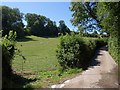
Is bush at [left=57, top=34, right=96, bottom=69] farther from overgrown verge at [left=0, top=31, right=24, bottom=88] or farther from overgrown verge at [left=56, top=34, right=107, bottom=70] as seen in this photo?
overgrown verge at [left=0, top=31, right=24, bottom=88]

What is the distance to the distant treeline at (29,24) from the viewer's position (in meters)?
92.1

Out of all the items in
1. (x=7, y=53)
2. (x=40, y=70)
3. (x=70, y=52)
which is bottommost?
(x=40, y=70)

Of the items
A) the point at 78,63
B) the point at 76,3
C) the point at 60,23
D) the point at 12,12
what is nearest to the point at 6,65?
the point at 78,63

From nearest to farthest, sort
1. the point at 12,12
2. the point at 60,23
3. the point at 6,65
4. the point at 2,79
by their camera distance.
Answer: the point at 2,79 → the point at 6,65 → the point at 12,12 → the point at 60,23

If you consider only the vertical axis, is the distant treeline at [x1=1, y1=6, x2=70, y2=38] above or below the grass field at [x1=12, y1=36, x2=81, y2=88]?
above

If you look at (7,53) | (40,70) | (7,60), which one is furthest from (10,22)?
(7,60)

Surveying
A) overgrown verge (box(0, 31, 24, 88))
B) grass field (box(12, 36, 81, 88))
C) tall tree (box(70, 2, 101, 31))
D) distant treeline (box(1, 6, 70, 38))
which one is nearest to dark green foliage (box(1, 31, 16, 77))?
overgrown verge (box(0, 31, 24, 88))

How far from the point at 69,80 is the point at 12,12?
91.7 metres

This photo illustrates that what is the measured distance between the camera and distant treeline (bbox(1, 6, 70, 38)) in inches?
3627

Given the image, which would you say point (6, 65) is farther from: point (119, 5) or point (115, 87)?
point (119, 5)

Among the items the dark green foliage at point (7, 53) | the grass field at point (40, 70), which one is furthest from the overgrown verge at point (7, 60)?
the grass field at point (40, 70)

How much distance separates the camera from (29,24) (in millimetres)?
120375

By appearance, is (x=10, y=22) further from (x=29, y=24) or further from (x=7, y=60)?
(x=7, y=60)

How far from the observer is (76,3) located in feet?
163
